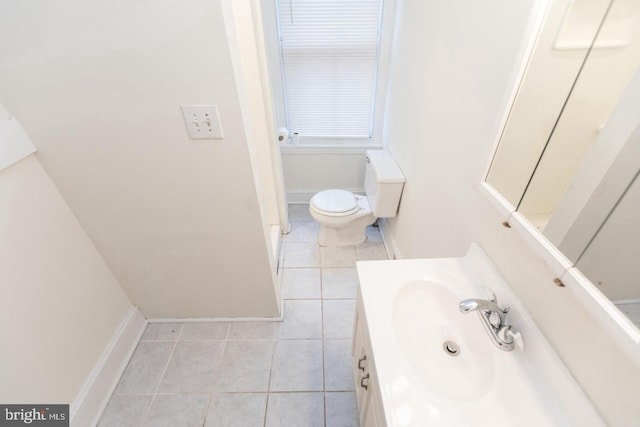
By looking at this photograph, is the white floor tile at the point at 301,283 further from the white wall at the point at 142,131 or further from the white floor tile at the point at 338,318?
the white wall at the point at 142,131

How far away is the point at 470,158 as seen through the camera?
0.98m

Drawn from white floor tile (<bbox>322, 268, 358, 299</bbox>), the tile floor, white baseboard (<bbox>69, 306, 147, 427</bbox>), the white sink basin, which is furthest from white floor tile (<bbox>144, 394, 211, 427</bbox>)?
the white sink basin

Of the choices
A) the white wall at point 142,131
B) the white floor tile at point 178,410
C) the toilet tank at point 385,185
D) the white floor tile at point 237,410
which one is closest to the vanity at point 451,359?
the white floor tile at point 237,410

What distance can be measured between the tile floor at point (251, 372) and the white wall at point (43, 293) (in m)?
0.26

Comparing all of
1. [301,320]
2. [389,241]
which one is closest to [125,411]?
[301,320]

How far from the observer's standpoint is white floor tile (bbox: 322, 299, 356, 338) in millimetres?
1500

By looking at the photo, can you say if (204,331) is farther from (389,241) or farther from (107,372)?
(389,241)

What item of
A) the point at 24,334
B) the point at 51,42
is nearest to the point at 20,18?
the point at 51,42

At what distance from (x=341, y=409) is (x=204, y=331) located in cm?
87

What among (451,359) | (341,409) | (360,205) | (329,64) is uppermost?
(329,64)

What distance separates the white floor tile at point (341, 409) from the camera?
114cm

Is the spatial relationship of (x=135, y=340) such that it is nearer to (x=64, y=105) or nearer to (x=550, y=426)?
(x=64, y=105)

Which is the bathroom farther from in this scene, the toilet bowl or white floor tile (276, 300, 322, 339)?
the toilet bowl

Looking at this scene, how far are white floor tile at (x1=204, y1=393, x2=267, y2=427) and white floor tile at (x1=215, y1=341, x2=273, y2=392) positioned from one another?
0.10 feet
